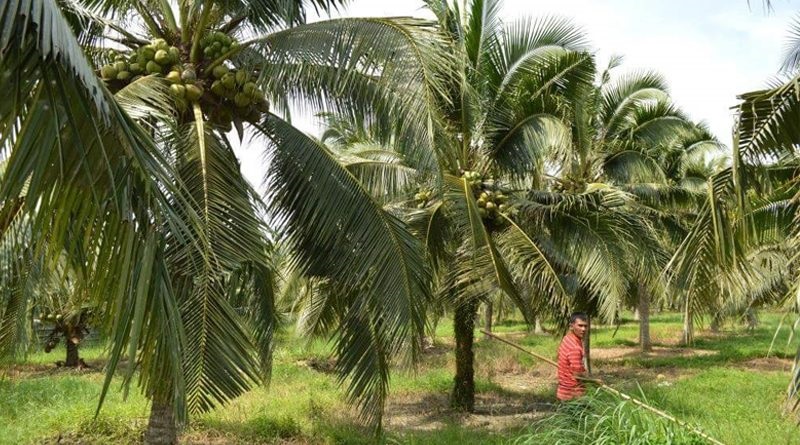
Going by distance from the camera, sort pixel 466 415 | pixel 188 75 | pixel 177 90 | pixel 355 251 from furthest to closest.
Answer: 1. pixel 466 415
2. pixel 355 251
3. pixel 188 75
4. pixel 177 90

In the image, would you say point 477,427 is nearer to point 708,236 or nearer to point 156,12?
point 708,236

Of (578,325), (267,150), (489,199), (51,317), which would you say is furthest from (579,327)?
(51,317)

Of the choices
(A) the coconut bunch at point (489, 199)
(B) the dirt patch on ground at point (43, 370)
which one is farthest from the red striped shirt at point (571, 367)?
(B) the dirt patch on ground at point (43, 370)

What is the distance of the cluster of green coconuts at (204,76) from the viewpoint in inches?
227

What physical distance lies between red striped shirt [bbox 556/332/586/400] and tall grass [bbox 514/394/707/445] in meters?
0.76

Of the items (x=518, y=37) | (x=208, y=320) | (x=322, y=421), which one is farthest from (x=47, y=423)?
(x=518, y=37)

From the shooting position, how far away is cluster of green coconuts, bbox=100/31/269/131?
5.77 m

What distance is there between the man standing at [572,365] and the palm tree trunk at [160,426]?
344cm

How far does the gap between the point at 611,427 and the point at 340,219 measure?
8.65 ft

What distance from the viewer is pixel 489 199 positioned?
9070mm

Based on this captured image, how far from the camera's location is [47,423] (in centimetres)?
852

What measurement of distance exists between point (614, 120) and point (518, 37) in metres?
5.00

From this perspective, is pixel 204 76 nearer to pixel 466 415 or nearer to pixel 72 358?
pixel 466 415

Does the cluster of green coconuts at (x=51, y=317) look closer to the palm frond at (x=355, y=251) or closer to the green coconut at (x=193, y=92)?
the palm frond at (x=355, y=251)
